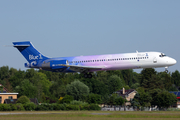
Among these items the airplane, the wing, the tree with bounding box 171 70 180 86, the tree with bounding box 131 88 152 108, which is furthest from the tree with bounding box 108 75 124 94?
the wing

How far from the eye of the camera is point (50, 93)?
131m

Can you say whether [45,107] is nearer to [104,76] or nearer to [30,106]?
[30,106]

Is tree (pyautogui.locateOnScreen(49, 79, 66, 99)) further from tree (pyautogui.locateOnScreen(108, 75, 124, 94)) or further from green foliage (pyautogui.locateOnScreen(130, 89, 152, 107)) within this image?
green foliage (pyautogui.locateOnScreen(130, 89, 152, 107))

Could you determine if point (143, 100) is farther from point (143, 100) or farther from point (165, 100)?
point (165, 100)

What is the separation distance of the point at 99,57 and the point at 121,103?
40.3 m

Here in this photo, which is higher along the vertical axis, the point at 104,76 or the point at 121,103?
the point at 104,76

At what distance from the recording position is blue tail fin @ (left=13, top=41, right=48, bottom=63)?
56.6 metres

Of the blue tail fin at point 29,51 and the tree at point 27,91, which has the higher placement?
the blue tail fin at point 29,51

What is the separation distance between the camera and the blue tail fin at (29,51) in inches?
2227

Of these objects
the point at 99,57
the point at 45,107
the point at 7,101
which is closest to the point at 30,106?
the point at 45,107

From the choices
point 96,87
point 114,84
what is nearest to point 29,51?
point 96,87

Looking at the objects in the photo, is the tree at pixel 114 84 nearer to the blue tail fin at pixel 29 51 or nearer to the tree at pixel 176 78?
the tree at pixel 176 78

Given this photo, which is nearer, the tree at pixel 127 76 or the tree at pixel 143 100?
the tree at pixel 143 100

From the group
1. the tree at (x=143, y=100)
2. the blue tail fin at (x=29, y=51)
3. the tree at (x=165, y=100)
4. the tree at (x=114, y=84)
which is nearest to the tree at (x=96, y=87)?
the tree at (x=114, y=84)
